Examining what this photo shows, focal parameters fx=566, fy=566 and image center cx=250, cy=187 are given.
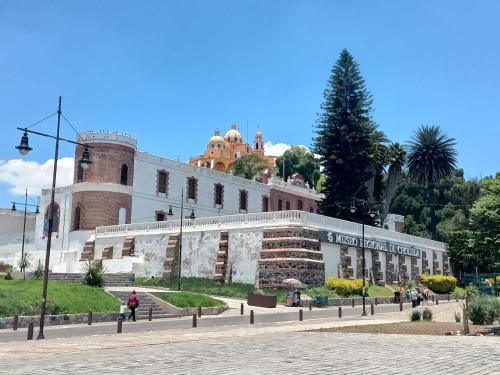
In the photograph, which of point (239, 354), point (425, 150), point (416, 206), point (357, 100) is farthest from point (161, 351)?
point (416, 206)

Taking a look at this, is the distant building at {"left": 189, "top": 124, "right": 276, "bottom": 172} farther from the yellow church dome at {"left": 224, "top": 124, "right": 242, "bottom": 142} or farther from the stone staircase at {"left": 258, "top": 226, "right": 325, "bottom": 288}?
the stone staircase at {"left": 258, "top": 226, "right": 325, "bottom": 288}

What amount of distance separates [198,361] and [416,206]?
8054 centimetres

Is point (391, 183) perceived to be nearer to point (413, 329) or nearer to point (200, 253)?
point (200, 253)

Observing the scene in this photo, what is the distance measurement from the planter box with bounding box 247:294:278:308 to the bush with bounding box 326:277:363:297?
19.7 feet

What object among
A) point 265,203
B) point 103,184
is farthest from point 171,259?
point 265,203

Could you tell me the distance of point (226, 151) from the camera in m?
118

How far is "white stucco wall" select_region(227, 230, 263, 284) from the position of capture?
128ft

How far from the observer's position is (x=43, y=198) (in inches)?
2132

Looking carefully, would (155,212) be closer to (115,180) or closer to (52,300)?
(115,180)

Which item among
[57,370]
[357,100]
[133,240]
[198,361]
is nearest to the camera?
[57,370]

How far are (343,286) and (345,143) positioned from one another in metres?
23.0

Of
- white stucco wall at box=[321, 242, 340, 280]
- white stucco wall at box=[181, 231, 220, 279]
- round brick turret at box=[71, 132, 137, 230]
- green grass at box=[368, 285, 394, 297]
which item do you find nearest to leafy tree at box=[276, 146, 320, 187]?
round brick turret at box=[71, 132, 137, 230]

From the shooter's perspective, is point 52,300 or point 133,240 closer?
point 52,300

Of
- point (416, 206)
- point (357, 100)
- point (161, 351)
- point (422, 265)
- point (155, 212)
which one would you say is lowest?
point (161, 351)
